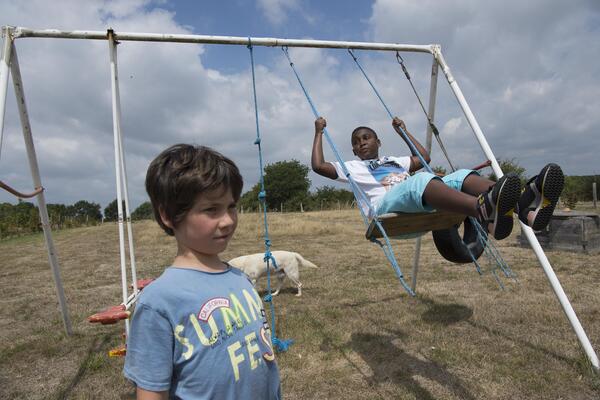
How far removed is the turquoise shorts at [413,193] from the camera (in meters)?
2.85

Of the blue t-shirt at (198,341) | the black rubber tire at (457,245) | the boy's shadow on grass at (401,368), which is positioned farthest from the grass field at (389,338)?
the blue t-shirt at (198,341)

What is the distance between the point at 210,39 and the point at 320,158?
1.58 metres

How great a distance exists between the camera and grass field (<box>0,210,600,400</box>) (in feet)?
11.0

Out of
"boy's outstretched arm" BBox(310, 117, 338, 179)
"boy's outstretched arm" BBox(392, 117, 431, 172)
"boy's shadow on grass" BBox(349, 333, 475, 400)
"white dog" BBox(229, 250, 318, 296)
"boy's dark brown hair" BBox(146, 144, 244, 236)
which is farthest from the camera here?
"white dog" BBox(229, 250, 318, 296)

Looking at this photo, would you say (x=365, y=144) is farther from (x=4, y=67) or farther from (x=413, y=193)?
(x=4, y=67)

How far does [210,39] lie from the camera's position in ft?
12.9

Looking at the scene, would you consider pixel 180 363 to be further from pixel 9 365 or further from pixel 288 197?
pixel 288 197

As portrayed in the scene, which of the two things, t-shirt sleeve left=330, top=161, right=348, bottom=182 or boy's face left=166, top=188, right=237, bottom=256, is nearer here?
boy's face left=166, top=188, right=237, bottom=256

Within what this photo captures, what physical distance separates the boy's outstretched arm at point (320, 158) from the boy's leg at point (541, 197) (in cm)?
186

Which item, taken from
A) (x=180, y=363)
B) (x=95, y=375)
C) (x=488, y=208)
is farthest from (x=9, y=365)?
(x=488, y=208)

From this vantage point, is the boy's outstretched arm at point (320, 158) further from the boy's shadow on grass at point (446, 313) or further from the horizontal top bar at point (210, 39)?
the boy's shadow on grass at point (446, 313)

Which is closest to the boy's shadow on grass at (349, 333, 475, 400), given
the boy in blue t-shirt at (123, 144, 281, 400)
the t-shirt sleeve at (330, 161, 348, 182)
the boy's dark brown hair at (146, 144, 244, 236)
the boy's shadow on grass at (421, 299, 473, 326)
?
the boy's shadow on grass at (421, 299, 473, 326)

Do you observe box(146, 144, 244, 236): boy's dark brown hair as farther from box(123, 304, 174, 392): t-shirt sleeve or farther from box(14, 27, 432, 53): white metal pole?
box(14, 27, 432, 53): white metal pole

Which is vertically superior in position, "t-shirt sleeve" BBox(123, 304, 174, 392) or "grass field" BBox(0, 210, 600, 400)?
"t-shirt sleeve" BBox(123, 304, 174, 392)
